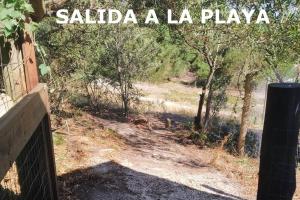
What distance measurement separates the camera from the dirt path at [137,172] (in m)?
7.06

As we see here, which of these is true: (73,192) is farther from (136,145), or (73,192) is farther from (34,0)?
(136,145)

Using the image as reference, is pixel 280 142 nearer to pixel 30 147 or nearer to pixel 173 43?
pixel 30 147

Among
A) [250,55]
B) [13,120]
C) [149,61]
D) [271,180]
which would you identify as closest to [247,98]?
[250,55]

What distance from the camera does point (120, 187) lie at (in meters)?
7.20

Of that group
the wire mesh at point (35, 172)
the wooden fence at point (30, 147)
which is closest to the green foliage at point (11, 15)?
the wooden fence at point (30, 147)

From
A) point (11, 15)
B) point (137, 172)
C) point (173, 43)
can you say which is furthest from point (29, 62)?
point (173, 43)

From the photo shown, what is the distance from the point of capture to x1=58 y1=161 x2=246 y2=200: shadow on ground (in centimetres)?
677

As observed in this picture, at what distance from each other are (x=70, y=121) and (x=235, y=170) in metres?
5.07

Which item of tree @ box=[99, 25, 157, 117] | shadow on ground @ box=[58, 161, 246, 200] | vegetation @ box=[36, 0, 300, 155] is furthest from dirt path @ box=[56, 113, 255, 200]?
tree @ box=[99, 25, 157, 117]

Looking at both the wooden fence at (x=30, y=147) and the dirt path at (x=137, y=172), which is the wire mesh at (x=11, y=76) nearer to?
the wooden fence at (x=30, y=147)

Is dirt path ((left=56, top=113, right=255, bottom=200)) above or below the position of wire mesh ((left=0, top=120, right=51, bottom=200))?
below

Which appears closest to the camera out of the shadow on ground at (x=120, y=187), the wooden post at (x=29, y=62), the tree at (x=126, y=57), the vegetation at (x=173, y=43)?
the wooden post at (x=29, y=62)

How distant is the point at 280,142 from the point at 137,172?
18.5 feet

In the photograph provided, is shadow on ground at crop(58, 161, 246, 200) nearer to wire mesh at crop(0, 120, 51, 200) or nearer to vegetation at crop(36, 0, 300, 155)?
vegetation at crop(36, 0, 300, 155)
